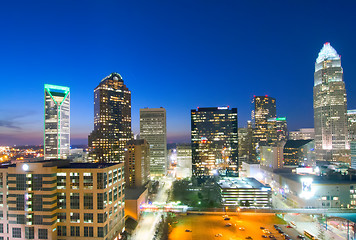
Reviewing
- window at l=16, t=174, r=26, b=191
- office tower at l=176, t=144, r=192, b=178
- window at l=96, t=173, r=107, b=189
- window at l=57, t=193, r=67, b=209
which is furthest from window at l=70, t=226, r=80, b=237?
office tower at l=176, t=144, r=192, b=178

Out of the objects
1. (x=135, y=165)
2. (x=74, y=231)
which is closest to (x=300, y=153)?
(x=135, y=165)

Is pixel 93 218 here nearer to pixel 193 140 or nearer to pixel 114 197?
pixel 114 197

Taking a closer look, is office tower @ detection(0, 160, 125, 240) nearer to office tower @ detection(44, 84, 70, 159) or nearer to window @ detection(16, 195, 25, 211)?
window @ detection(16, 195, 25, 211)

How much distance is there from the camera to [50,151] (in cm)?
15700

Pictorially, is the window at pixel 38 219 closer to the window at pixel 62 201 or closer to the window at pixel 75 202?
the window at pixel 62 201

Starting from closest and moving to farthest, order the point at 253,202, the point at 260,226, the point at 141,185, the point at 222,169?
the point at 260,226, the point at 253,202, the point at 141,185, the point at 222,169

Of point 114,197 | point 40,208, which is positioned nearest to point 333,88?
point 114,197

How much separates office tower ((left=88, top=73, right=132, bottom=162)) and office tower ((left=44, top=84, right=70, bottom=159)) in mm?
18779

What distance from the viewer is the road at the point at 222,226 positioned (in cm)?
5328

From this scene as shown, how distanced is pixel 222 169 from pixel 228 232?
78.5m

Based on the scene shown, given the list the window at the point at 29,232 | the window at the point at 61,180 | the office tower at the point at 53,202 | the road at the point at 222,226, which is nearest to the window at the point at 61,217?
the office tower at the point at 53,202

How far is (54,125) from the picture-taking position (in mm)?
157000

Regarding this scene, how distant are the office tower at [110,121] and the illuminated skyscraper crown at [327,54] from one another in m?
152

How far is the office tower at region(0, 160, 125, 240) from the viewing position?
4647 cm
